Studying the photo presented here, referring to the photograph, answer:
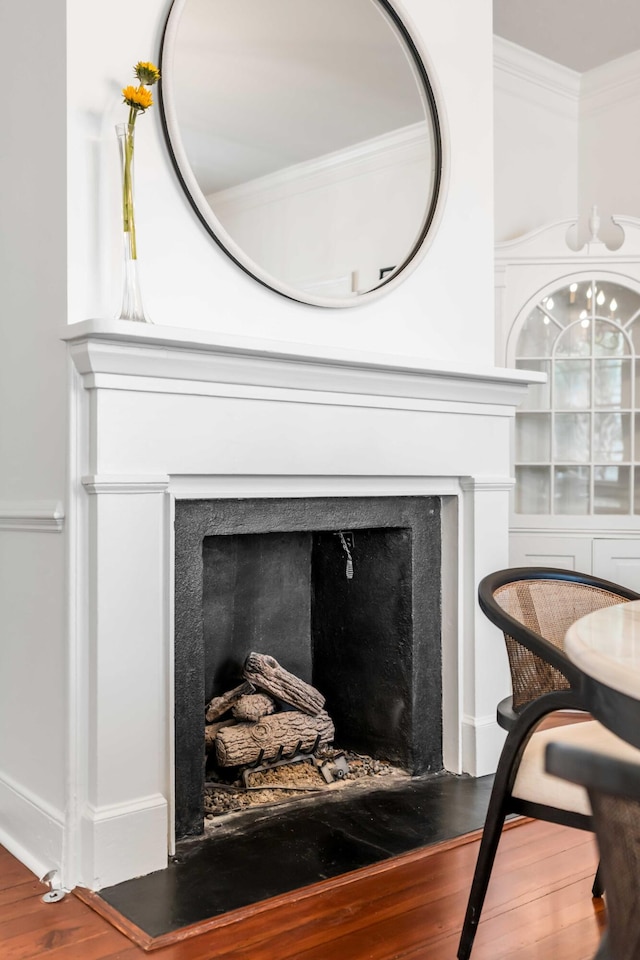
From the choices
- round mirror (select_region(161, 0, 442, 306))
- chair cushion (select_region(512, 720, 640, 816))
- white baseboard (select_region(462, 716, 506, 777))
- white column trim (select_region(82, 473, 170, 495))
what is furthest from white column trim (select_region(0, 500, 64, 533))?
white baseboard (select_region(462, 716, 506, 777))

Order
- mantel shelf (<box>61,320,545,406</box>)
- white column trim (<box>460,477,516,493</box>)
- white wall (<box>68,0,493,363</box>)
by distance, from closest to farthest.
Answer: mantel shelf (<box>61,320,545,406</box>) < white wall (<box>68,0,493,363</box>) < white column trim (<box>460,477,516,493</box>)

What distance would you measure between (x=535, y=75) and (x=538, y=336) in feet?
4.26

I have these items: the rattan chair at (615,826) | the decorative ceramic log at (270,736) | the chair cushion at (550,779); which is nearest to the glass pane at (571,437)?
the decorative ceramic log at (270,736)

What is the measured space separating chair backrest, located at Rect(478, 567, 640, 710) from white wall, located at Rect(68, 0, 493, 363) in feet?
3.24

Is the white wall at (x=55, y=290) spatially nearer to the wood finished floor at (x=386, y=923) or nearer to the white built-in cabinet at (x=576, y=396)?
the wood finished floor at (x=386, y=923)

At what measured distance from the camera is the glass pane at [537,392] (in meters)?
3.95

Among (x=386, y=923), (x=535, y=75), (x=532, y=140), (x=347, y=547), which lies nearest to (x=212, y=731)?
(x=347, y=547)

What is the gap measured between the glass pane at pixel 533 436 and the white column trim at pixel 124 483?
2.14m

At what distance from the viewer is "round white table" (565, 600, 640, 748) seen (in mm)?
952

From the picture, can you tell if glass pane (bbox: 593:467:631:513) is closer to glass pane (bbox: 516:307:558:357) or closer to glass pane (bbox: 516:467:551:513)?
glass pane (bbox: 516:467:551:513)

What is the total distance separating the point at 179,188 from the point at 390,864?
1.81 meters

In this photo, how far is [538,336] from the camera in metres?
3.94

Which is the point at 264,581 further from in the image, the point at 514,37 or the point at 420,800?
the point at 514,37

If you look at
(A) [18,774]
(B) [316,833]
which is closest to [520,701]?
(B) [316,833]
